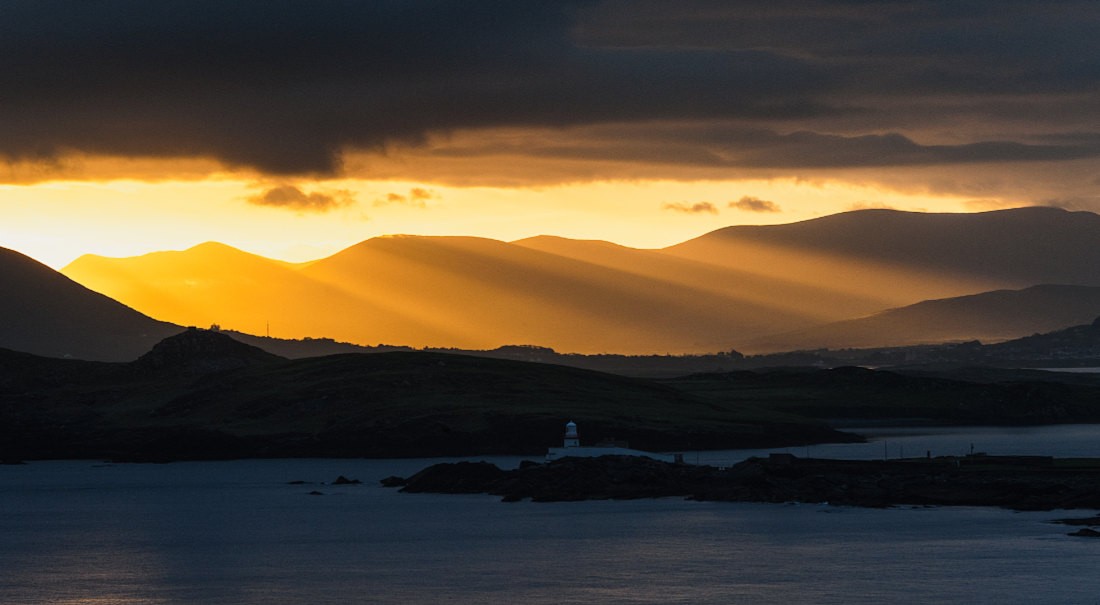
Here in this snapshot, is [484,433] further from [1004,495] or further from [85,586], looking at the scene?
[85,586]

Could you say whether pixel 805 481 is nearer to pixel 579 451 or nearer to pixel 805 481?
pixel 805 481

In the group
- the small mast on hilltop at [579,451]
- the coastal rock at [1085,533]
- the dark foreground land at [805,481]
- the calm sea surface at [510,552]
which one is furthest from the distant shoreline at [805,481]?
the coastal rock at [1085,533]

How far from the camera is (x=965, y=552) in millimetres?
100125

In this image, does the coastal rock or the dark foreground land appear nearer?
the coastal rock

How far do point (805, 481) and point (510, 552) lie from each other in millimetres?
31038

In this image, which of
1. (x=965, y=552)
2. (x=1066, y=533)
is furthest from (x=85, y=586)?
(x=1066, y=533)

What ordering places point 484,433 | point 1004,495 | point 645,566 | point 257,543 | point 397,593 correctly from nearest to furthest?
1. point 397,593
2. point 645,566
3. point 257,543
4. point 1004,495
5. point 484,433

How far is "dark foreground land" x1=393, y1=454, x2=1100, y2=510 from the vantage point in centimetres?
12394

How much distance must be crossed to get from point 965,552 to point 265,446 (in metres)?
108

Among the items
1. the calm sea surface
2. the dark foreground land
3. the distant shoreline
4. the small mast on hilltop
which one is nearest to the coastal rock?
the calm sea surface

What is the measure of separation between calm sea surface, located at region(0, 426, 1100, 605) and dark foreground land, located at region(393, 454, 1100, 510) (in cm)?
226

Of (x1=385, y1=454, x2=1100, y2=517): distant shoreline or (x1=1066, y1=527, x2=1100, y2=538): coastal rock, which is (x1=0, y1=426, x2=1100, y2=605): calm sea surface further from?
(x1=385, y1=454, x2=1100, y2=517): distant shoreline

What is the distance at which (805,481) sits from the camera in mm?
130500

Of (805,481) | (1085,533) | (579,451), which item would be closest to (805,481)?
(805,481)
